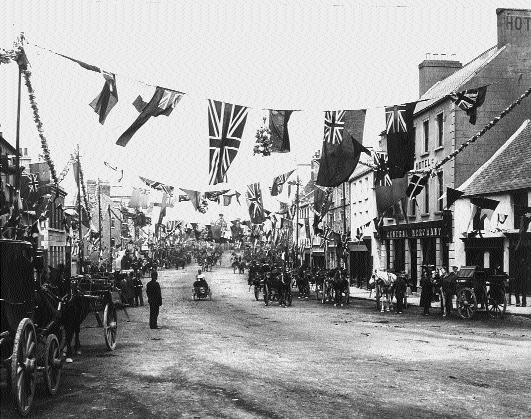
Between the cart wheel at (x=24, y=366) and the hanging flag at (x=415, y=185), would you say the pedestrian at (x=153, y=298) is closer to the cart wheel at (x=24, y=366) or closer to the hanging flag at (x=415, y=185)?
the hanging flag at (x=415, y=185)

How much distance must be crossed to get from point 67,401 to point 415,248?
31.2m

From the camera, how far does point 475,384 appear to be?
1018 centimetres

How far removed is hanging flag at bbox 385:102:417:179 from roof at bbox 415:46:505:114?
1344 centimetres

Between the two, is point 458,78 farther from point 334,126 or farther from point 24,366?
point 24,366

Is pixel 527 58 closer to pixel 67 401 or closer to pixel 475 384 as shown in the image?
pixel 475 384

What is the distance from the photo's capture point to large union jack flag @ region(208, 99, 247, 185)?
15.5 meters

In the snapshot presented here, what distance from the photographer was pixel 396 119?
18828mm

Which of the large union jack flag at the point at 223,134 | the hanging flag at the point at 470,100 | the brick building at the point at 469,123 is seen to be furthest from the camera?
the brick building at the point at 469,123

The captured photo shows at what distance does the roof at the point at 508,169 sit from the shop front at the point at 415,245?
239 cm

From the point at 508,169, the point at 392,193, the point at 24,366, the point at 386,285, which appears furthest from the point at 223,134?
the point at 508,169

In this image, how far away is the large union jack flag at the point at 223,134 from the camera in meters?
15.5

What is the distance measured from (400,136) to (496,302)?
269 inches

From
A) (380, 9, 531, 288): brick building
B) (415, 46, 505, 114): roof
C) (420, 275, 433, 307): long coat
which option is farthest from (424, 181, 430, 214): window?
(420, 275, 433, 307): long coat

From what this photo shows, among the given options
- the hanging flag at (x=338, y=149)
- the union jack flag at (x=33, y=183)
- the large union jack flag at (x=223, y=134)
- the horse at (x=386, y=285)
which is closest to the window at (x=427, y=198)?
the horse at (x=386, y=285)
